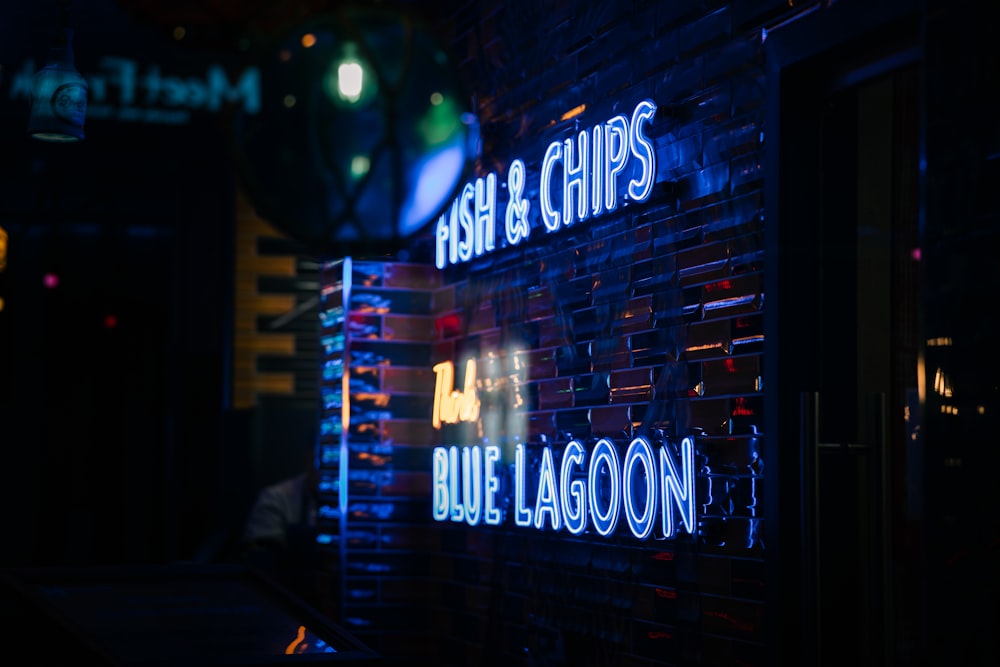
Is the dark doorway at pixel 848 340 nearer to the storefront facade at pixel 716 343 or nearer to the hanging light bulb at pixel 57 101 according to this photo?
the storefront facade at pixel 716 343

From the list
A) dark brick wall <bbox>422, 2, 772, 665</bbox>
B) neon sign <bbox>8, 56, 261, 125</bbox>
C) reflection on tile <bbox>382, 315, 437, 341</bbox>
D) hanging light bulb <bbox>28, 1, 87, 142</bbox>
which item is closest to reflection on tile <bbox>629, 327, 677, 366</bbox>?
dark brick wall <bbox>422, 2, 772, 665</bbox>

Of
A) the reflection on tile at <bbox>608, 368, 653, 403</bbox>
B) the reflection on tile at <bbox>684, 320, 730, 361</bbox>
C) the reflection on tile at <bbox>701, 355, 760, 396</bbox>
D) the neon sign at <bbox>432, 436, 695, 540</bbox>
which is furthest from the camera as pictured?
the reflection on tile at <bbox>608, 368, 653, 403</bbox>

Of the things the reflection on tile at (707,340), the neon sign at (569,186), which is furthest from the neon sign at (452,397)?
the reflection on tile at (707,340)

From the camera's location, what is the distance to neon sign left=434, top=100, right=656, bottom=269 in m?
3.83

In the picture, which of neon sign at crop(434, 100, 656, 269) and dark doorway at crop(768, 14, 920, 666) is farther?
neon sign at crop(434, 100, 656, 269)

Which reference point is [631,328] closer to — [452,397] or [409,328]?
[452,397]

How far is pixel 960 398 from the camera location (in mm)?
2457

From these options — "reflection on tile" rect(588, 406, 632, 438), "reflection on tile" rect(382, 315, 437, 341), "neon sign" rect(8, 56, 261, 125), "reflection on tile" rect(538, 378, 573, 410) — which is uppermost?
"neon sign" rect(8, 56, 261, 125)

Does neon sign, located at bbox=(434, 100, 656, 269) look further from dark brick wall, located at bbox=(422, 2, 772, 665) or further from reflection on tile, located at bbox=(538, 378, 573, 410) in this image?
reflection on tile, located at bbox=(538, 378, 573, 410)

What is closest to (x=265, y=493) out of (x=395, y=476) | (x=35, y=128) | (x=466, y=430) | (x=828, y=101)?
(x=395, y=476)

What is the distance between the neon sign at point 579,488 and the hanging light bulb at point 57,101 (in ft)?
6.35

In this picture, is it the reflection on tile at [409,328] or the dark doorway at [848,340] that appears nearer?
the dark doorway at [848,340]

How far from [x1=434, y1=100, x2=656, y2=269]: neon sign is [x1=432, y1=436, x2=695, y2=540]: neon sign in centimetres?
77

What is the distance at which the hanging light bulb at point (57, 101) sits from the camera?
4547 mm
